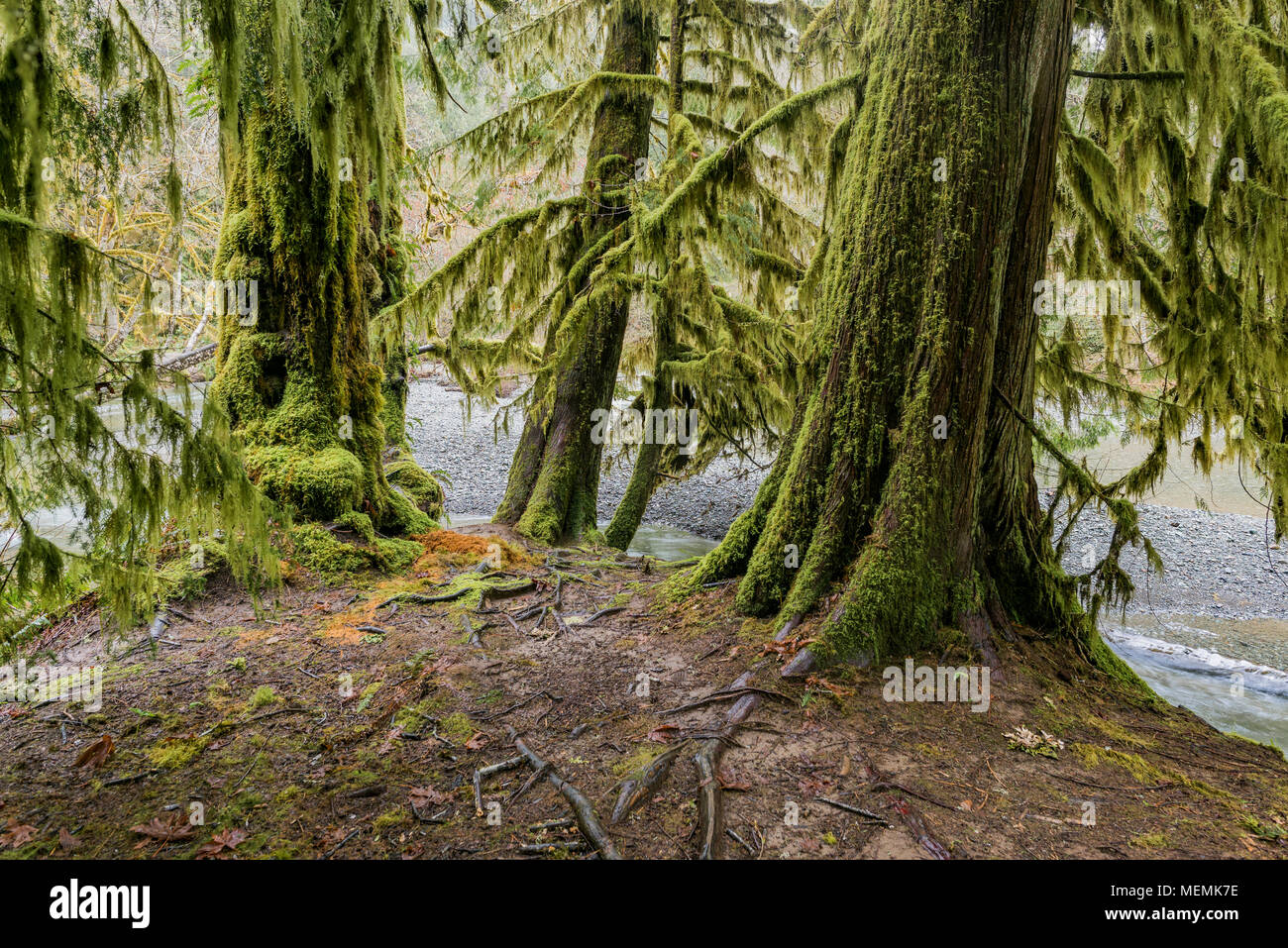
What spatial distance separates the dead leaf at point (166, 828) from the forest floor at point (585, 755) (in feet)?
0.03

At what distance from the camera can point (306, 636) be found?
170 inches

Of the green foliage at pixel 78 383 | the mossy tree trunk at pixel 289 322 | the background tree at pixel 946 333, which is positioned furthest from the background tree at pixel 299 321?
the background tree at pixel 946 333

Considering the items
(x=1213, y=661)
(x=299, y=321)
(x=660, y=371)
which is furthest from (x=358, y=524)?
(x=1213, y=661)

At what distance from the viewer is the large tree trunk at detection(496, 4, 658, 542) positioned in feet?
25.9

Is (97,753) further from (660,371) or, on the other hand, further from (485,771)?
(660,371)

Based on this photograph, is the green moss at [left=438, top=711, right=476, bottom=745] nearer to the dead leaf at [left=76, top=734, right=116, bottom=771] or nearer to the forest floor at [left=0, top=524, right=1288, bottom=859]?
the forest floor at [left=0, top=524, right=1288, bottom=859]

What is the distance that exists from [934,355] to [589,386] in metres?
5.17

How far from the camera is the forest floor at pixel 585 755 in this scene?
254 cm

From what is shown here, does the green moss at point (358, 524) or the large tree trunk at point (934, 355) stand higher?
the large tree trunk at point (934, 355)

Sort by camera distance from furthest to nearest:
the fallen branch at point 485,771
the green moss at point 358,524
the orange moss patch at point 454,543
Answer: the orange moss patch at point 454,543, the green moss at point 358,524, the fallen branch at point 485,771

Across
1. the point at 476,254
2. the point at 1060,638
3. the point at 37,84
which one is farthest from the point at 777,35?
the point at 37,84

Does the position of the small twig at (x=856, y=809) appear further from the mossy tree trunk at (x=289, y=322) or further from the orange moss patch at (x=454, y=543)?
the mossy tree trunk at (x=289, y=322)

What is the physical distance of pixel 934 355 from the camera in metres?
3.62

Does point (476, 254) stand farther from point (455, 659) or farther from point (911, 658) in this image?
point (911, 658)
